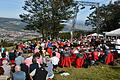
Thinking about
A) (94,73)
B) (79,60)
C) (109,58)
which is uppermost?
(79,60)

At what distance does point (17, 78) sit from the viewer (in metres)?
11.0

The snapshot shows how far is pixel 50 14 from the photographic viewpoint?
212 feet

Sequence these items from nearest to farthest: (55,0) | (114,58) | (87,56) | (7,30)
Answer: (87,56)
(114,58)
(55,0)
(7,30)

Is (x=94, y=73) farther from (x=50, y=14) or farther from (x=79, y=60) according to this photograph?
(x=50, y=14)

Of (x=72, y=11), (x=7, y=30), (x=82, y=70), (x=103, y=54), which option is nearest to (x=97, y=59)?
(x=103, y=54)

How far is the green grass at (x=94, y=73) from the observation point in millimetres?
18684

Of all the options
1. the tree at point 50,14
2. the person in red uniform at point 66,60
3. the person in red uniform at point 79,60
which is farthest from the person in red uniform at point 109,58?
the tree at point 50,14

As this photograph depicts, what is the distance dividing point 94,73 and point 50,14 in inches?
1759

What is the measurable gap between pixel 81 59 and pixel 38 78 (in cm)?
1130

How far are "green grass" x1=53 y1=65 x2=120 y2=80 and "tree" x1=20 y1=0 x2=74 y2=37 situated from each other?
136ft

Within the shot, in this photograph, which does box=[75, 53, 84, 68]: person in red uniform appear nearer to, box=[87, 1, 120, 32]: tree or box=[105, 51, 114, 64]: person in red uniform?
box=[105, 51, 114, 64]: person in red uniform

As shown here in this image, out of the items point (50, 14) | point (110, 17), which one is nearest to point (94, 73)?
point (50, 14)

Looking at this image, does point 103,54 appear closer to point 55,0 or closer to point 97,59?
point 97,59

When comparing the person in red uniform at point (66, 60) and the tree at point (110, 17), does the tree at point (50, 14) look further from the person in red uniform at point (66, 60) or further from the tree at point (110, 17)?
the person in red uniform at point (66, 60)
